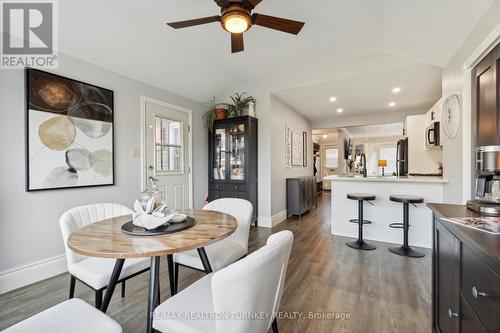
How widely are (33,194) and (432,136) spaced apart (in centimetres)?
566

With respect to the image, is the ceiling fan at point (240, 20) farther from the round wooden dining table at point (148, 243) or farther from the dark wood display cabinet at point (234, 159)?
the dark wood display cabinet at point (234, 159)

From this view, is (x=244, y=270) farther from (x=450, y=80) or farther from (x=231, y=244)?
(x=450, y=80)

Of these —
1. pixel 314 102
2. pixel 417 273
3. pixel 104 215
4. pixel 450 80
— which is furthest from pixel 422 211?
pixel 104 215

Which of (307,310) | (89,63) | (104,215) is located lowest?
(307,310)

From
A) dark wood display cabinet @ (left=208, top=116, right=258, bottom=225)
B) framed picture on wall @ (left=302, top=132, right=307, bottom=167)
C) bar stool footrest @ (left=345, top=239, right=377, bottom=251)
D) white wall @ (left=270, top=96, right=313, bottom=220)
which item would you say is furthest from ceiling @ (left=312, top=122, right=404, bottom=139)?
bar stool footrest @ (left=345, top=239, right=377, bottom=251)

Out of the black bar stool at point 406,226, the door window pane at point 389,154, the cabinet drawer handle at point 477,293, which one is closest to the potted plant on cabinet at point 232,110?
the black bar stool at point 406,226

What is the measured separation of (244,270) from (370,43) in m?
3.30

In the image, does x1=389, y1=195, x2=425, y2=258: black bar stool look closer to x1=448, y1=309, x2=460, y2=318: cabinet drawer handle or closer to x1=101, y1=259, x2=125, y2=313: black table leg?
x1=448, y1=309, x2=460, y2=318: cabinet drawer handle

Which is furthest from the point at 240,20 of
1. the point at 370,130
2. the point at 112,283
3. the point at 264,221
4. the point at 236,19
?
the point at 370,130

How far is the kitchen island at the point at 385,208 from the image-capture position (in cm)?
318

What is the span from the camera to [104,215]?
6.27 ft

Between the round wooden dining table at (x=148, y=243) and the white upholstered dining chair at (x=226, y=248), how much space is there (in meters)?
0.16

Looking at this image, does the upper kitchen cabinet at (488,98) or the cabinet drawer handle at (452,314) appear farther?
the upper kitchen cabinet at (488,98)

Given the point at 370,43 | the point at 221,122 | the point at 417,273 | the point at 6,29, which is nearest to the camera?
the point at 6,29
